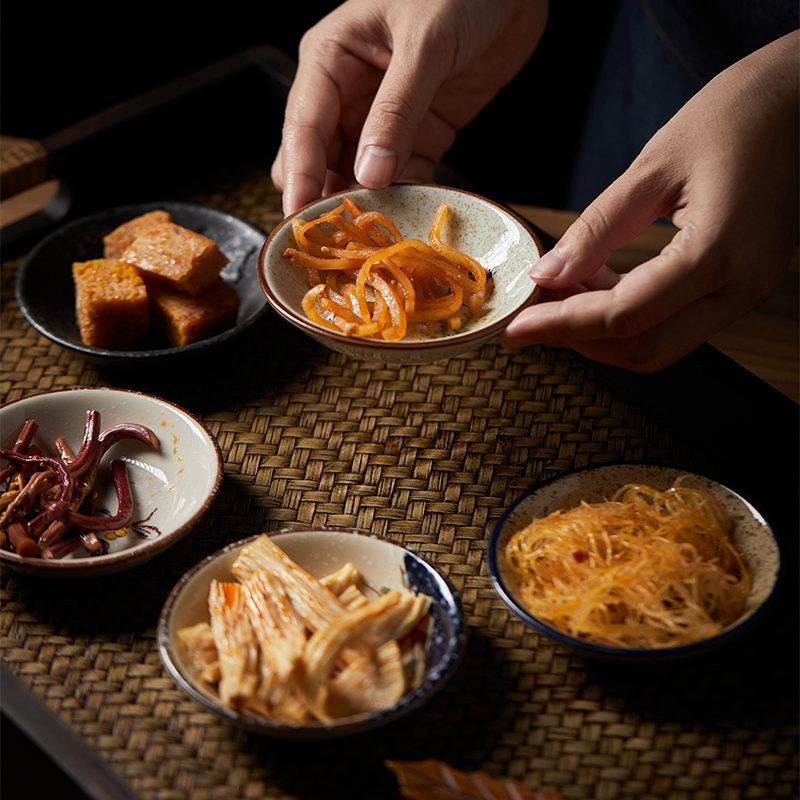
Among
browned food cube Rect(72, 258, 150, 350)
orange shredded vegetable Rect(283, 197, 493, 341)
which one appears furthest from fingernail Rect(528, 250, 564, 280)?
browned food cube Rect(72, 258, 150, 350)

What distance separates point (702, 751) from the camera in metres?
1.16

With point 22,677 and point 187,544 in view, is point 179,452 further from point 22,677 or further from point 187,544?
point 22,677

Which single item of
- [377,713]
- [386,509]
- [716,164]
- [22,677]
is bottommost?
[22,677]

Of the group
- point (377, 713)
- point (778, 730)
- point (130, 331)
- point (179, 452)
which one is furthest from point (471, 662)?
point (130, 331)

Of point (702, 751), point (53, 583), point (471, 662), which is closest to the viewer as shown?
A: point (702, 751)

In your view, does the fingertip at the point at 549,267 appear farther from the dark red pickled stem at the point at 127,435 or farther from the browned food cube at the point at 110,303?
the browned food cube at the point at 110,303

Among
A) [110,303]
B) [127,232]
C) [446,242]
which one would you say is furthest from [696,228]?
[127,232]

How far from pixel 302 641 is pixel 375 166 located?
0.99 meters

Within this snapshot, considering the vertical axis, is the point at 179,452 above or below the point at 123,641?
above

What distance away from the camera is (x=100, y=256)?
2.09 metres

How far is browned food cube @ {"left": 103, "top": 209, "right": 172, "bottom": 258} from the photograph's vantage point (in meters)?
Result: 2.01

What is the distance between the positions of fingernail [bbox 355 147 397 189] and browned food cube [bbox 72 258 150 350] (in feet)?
1.82

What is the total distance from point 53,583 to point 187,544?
23cm

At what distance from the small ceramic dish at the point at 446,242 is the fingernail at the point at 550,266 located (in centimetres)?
5
